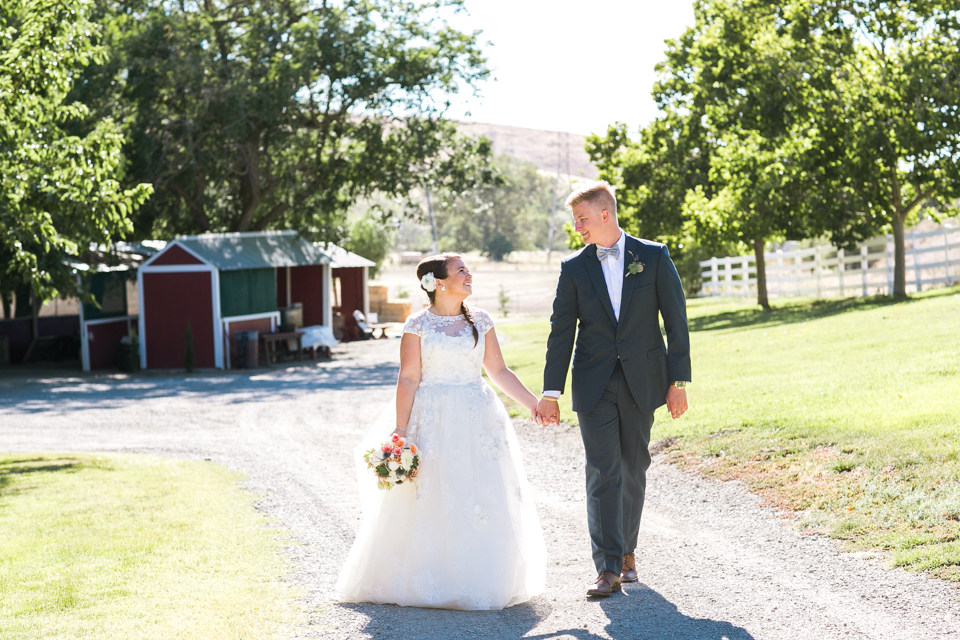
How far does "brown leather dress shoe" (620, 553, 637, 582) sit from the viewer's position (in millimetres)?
→ 5145

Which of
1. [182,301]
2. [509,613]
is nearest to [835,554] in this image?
[509,613]

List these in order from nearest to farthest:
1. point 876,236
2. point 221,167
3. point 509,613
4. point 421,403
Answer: point 509,613 < point 421,403 < point 221,167 < point 876,236

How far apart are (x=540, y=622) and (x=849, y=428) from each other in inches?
168

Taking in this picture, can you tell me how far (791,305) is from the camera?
26797 millimetres

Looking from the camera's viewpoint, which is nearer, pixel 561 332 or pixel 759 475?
pixel 561 332

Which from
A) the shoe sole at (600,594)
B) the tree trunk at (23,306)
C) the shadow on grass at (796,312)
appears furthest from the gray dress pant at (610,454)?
the tree trunk at (23,306)

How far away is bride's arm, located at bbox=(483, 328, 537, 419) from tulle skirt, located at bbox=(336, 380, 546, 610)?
0.13 m

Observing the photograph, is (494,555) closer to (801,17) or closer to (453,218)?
(801,17)

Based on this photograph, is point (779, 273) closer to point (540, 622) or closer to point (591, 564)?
point (591, 564)

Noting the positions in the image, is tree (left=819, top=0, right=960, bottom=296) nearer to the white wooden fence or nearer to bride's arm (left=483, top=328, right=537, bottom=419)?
the white wooden fence

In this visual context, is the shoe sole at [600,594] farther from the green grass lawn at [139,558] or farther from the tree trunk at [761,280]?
the tree trunk at [761,280]

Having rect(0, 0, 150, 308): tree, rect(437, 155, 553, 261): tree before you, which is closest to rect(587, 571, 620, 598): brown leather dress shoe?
rect(0, 0, 150, 308): tree

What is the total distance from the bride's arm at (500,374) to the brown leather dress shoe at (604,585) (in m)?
0.98

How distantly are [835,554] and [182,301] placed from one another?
19435 millimetres
